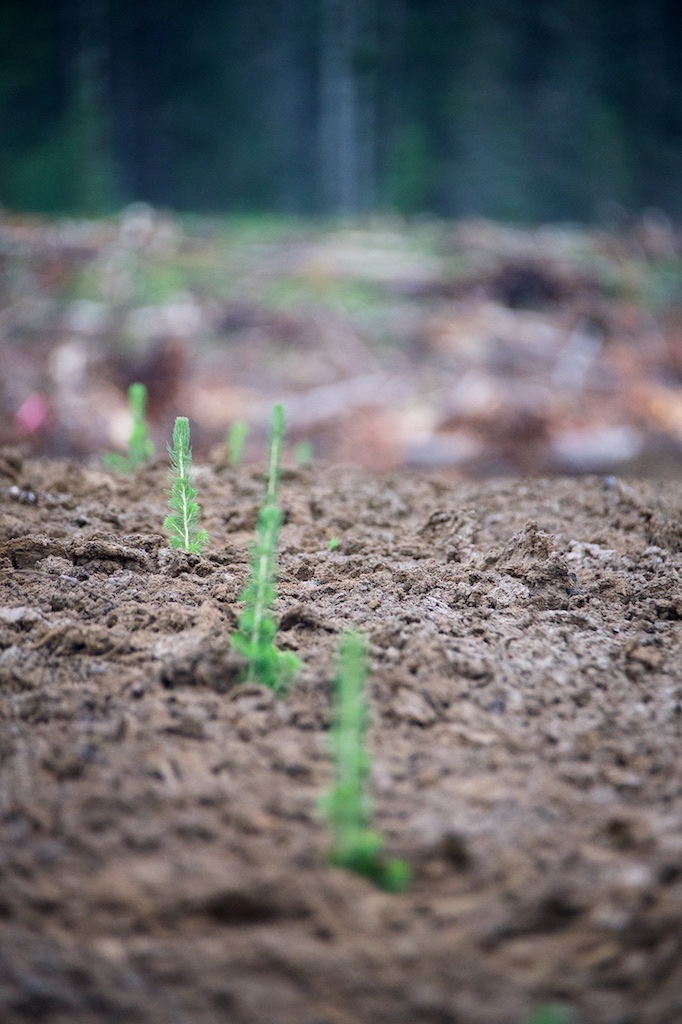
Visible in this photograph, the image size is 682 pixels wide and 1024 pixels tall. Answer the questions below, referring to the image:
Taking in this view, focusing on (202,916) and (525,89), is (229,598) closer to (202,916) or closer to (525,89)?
(202,916)

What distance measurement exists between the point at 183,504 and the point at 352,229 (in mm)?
9068

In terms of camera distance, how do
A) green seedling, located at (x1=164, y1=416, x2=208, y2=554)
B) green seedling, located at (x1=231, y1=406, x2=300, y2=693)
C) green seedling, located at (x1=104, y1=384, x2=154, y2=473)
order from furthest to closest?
green seedling, located at (x1=104, y1=384, x2=154, y2=473), green seedling, located at (x1=164, y1=416, x2=208, y2=554), green seedling, located at (x1=231, y1=406, x2=300, y2=693)

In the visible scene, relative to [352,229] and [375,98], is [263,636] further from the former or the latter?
[375,98]

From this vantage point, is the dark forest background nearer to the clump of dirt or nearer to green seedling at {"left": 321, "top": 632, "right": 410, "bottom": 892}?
the clump of dirt

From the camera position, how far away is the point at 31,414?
493 cm

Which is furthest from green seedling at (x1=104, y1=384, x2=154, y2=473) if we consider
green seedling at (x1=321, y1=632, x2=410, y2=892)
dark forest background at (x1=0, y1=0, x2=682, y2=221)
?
dark forest background at (x1=0, y1=0, x2=682, y2=221)

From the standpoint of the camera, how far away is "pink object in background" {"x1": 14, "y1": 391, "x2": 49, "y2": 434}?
15.9 ft

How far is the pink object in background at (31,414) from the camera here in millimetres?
4836

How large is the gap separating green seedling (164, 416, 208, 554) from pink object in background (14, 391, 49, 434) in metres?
3.43

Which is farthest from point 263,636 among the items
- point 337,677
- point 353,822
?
point 353,822

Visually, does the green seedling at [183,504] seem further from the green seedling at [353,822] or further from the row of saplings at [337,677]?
the green seedling at [353,822]

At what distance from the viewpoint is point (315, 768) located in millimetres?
1119

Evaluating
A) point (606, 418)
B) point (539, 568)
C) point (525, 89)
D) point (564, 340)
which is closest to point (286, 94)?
point (525, 89)

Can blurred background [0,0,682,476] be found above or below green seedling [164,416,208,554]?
above
